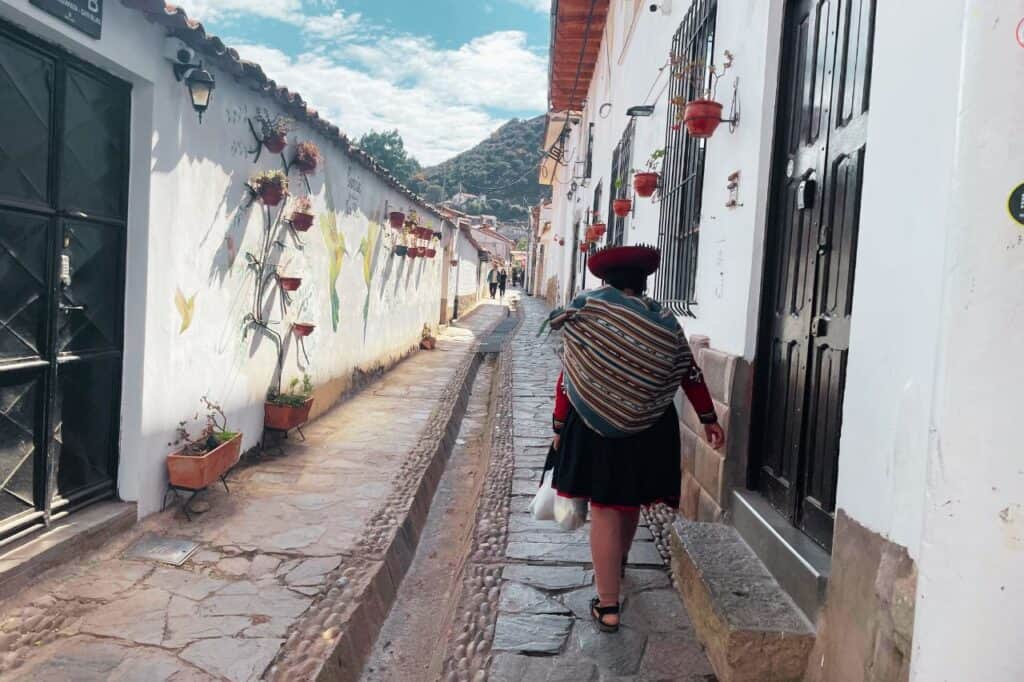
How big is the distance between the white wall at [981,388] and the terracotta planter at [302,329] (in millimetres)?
5528

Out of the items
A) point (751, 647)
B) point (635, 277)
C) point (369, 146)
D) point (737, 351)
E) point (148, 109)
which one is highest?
point (369, 146)

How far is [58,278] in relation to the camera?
3.54m

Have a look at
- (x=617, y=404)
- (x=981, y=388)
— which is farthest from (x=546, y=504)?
(x=981, y=388)

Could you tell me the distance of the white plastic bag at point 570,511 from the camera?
9.97ft

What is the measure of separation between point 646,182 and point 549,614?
3869mm

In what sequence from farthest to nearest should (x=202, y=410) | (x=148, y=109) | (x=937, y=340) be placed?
(x=202, y=410), (x=148, y=109), (x=937, y=340)

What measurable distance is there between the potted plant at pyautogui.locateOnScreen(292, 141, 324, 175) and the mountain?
2538 inches

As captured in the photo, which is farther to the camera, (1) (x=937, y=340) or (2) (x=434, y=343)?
(2) (x=434, y=343)

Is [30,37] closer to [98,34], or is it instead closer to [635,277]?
[98,34]

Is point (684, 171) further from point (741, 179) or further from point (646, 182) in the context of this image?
point (741, 179)

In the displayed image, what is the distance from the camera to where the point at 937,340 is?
5.39 ft

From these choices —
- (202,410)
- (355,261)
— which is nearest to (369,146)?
(355,261)

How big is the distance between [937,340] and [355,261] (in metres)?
7.38

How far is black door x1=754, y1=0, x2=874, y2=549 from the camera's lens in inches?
105
